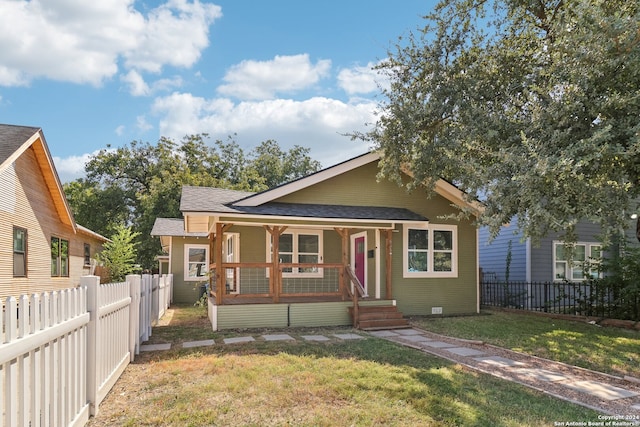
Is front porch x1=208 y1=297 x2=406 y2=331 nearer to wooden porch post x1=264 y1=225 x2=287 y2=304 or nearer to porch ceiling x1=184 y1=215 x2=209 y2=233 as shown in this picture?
wooden porch post x1=264 y1=225 x2=287 y2=304

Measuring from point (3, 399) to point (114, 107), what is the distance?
3128 centimetres

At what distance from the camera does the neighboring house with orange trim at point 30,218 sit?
11.9 metres

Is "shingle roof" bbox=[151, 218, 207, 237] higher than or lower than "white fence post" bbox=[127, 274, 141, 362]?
higher

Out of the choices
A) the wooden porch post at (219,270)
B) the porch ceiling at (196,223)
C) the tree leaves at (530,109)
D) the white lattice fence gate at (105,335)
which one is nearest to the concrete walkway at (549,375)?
the tree leaves at (530,109)

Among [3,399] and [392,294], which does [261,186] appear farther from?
[3,399]

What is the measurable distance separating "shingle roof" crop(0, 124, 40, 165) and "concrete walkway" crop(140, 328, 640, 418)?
24.7ft

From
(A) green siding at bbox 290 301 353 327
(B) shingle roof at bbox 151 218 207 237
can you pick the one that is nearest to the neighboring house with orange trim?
(B) shingle roof at bbox 151 218 207 237

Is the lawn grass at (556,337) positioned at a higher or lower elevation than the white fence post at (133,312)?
lower

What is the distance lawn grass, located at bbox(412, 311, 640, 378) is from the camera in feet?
23.9

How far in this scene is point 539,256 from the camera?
640 inches

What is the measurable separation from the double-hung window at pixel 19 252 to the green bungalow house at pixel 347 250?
5031 millimetres

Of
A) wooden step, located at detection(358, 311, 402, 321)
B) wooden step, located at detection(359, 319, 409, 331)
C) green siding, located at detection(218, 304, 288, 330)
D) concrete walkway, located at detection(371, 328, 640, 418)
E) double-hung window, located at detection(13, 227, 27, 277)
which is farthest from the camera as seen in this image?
double-hung window, located at detection(13, 227, 27, 277)

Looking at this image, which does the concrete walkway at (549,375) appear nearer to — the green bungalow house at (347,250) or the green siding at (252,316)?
the green bungalow house at (347,250)

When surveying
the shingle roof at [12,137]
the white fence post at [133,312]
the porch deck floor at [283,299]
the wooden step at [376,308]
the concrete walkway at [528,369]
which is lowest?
the concrete walkway at [528,369]
